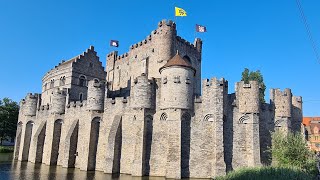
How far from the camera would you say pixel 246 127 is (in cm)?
2759

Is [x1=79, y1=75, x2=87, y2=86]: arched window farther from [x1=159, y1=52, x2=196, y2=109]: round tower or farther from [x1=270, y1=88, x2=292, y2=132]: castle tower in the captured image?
[x1=270, y1=88, x2=292, y2=132]: castle tower

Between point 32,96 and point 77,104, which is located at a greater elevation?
point 32,96

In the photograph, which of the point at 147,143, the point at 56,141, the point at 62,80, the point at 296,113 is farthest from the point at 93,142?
the point at 296,113

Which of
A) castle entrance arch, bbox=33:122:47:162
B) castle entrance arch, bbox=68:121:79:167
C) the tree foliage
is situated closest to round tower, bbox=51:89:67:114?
castle entrance arch, bbox=33:122:47:162

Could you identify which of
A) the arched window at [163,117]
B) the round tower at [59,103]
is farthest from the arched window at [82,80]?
the arched window at [163,117]

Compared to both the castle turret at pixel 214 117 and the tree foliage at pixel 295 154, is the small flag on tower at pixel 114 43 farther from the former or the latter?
the tree foliage at pixel 295 154

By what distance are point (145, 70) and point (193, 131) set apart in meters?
14.7

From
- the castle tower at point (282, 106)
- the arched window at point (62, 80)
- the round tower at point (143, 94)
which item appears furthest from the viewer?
the arched window at point (62, 80)

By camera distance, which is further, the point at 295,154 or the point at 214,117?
the point at 214,117

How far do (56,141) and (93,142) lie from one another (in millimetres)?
7736

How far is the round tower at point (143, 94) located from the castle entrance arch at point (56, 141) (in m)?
13.7

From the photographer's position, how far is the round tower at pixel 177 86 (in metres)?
27.3

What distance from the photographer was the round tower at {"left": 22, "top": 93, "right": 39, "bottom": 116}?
43.0 m

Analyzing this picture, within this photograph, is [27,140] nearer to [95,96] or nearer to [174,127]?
[95,96]
